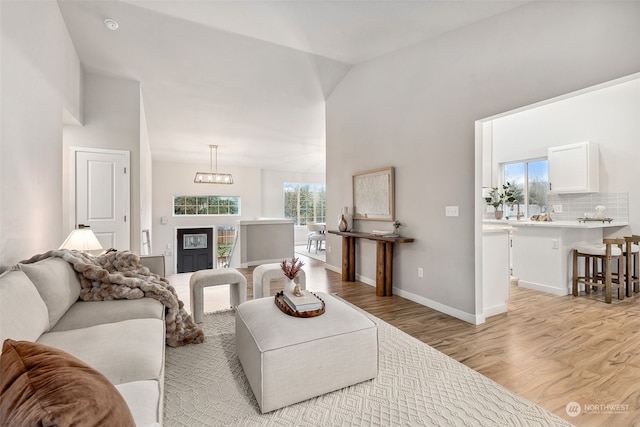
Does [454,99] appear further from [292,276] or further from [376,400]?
[376,400]

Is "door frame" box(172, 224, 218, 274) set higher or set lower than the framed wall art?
lower

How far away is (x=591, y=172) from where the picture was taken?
421 centimetres

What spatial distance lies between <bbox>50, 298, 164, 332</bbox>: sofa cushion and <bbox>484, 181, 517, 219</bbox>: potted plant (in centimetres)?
530

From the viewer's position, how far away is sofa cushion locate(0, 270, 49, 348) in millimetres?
1264

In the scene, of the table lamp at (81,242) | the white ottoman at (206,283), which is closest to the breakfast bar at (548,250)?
the white ottoman at (206,283)

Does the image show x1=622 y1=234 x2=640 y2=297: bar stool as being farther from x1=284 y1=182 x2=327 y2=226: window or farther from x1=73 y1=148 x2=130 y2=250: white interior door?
x1=284 y1=182 x2=327 y2=226: window

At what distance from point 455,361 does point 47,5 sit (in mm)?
4645

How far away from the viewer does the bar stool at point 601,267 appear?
11.3ft

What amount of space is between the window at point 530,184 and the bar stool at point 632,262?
145 centimetres

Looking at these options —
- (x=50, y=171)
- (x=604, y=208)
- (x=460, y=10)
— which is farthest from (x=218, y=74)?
(x=604, y=208)

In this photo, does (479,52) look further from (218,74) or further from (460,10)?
(218,74)

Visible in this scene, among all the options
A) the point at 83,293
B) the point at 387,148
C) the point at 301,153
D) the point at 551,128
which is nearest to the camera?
the point at 83,293

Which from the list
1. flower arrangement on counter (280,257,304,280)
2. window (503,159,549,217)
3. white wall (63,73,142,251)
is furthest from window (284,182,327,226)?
flower arrangement on counter (280,257,304,280)

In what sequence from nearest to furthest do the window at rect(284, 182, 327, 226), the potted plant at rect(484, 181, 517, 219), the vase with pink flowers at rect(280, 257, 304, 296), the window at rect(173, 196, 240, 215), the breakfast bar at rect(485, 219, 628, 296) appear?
the vase with pink flowers at rect(280, 257, 304, 296) → the breakfast bar at rect(485, 219, 628, 296) → the potted plant at rect(484, 181, 517, 219) → the window at rect(173, 196, 240, 215) → the window at rect(284, 182, 327, 226)
